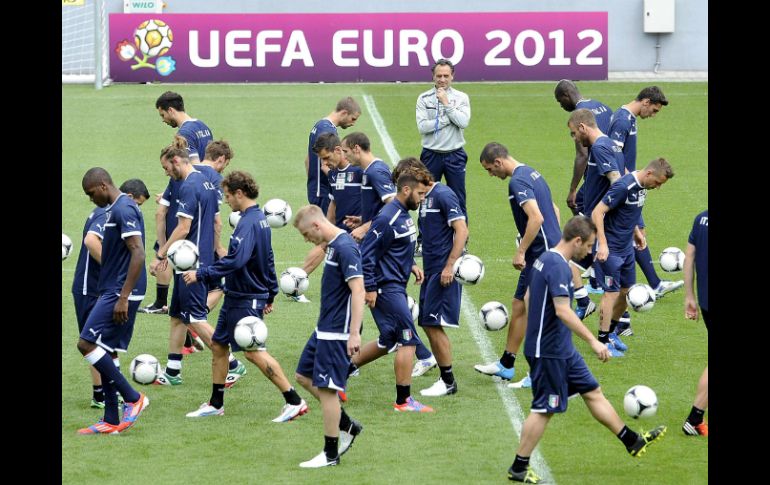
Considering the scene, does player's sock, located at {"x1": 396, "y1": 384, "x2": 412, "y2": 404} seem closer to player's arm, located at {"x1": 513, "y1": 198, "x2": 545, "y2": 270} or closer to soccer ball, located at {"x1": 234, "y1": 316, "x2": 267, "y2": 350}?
soccer ball, located at {"x1": 234, "y1": 316, "x2": 267, "y2": 350}

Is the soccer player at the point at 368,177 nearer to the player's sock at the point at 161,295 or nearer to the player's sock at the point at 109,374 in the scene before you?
the player's sock at the point at 161,295

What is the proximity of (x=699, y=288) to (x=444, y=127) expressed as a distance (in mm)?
6940

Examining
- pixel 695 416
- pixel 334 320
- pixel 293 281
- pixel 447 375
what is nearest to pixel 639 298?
pixel 447 375

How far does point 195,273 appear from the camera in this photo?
1084 cm

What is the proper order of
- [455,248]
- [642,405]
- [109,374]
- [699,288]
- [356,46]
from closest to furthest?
→ [642,405] → [699,288] → [109,374] → [455,248] → [356,46]

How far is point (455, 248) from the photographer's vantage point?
11.6m

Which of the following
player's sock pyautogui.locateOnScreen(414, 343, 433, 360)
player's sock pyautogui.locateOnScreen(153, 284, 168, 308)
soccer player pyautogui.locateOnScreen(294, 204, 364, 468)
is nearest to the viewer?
soccer player pyautogui.locateOnScreen(294, 204, 364, 468)

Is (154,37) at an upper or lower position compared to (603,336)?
upper

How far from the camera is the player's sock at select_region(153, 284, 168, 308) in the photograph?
1490 cm

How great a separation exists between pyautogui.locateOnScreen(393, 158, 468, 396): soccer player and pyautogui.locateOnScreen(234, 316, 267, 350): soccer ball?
168 centimetres

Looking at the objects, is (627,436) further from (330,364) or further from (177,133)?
(177,133)

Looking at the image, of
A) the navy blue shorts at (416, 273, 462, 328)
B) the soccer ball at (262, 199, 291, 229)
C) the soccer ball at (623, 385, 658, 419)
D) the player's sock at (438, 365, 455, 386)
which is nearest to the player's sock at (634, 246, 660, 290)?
the navy blue shorts at (416, 273, 462, 328)

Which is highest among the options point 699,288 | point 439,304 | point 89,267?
point 89,267
